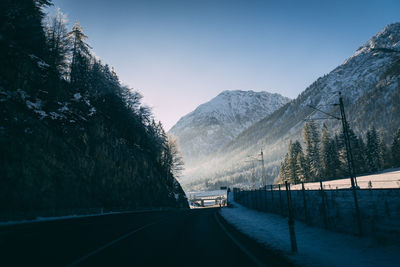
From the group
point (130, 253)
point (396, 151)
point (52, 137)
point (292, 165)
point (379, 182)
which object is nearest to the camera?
point (130, 253)

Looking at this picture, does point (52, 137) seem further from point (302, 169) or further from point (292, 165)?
point (292, 165)

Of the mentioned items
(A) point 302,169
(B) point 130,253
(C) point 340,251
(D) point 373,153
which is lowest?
(C) point 340,251

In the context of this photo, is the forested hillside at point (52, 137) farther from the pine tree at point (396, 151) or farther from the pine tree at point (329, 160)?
the pine tree at point (396, 151)

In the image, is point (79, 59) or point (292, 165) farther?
point (292, 165)

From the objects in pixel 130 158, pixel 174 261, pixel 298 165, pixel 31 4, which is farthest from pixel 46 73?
pixel 298 165

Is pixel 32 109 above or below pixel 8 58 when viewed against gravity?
below

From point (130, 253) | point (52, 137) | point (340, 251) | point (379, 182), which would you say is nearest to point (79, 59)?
point (52, 137)

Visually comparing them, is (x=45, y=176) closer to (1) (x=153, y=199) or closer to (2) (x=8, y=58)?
(2) (x=8, y=58)

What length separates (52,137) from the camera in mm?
24047

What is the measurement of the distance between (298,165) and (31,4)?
7296 cm

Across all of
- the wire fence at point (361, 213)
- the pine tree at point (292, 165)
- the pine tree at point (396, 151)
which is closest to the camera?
the wire fence at point (361, 213)

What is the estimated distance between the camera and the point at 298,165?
7600cm

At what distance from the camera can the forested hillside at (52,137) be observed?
63.8 feet

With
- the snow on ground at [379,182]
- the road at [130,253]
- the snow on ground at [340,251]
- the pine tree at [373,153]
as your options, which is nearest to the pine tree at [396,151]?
the pine tree at [373,153]
